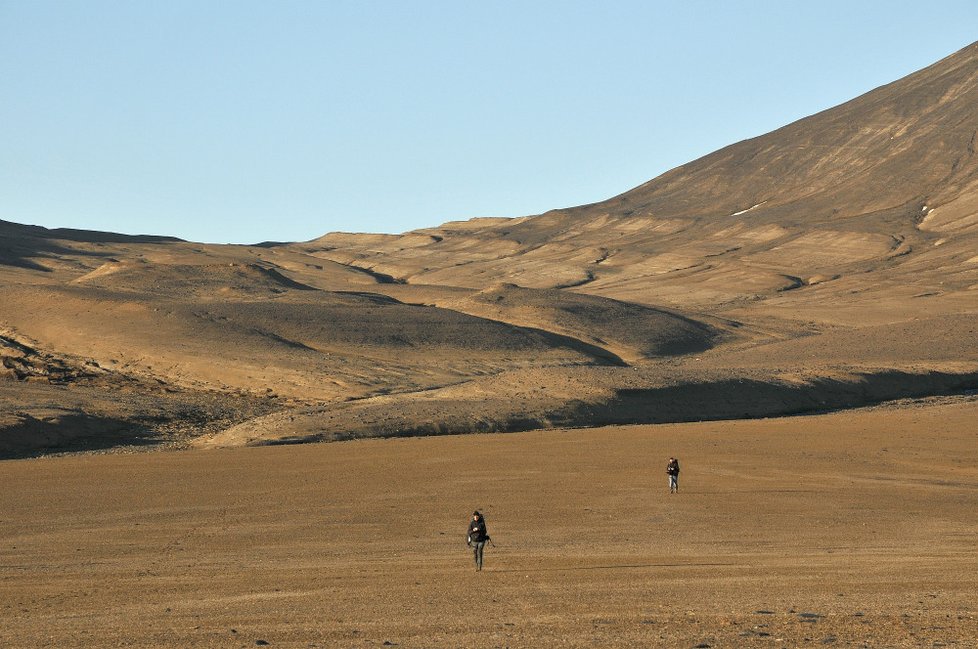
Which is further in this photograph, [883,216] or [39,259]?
[883,216]

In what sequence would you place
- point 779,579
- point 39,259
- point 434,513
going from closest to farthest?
point 779,579 < point 434,513 < point 39,259

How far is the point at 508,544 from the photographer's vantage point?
19.4 meters

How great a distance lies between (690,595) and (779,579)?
1568 millimetres

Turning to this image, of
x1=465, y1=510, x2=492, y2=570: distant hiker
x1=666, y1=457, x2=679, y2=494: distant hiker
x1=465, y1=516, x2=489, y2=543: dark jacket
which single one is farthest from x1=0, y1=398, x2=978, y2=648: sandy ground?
x1=465, y1=516, x2=489, y2=543: dark jacket

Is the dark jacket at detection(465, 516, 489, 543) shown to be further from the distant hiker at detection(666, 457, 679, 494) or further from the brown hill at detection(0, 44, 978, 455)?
the brown hill at detection(0, 44, 978, 455)

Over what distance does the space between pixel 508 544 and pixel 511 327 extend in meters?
43.1

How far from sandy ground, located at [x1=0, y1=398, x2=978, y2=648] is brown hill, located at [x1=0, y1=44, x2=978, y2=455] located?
7.11 m

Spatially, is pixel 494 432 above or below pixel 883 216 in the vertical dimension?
below

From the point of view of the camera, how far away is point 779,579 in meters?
15.3

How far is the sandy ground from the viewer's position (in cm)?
1261

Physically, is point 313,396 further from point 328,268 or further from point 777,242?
point 777,242

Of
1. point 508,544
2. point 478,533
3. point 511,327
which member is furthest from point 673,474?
point 511,327

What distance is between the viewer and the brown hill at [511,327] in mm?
40594

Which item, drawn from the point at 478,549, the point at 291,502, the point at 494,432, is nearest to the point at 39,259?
the point at 494,432
